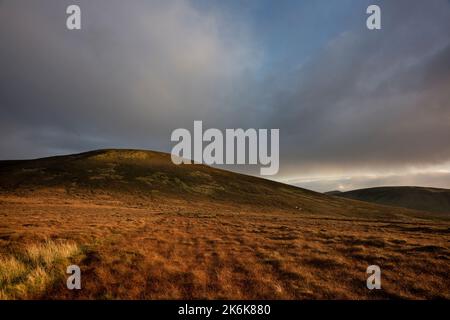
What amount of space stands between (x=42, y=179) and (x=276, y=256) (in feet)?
214

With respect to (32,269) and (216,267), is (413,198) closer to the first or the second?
(216,267)

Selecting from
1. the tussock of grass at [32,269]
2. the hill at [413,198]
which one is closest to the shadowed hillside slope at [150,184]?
the tussock of grass at [32,269]

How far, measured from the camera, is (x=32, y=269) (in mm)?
8531

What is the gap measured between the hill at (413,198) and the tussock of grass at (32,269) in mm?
192950

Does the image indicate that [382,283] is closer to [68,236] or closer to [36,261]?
[36,261]

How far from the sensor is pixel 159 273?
873cm

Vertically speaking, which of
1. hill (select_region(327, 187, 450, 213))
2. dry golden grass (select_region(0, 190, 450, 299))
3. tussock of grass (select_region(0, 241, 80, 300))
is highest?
tussock of grass (select_region(0, 241, 80, 300))

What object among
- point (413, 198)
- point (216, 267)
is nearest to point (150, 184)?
point (216, 267)

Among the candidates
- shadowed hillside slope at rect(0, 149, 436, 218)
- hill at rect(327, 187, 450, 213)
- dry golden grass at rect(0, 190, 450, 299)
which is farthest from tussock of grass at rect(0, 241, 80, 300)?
hill at rect(327, 187, 450, 213)

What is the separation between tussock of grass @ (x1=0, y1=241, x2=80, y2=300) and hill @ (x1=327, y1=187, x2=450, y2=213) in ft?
633

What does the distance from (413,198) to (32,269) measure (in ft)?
731

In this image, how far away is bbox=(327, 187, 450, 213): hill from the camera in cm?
15730

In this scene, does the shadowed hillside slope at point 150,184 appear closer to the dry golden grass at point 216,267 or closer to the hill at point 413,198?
the dry golden grass at point 216,267

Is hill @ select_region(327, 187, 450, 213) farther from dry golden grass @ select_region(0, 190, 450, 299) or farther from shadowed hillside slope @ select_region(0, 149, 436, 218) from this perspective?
dry golden grass @ select_region(0, 190, 450, 299)
